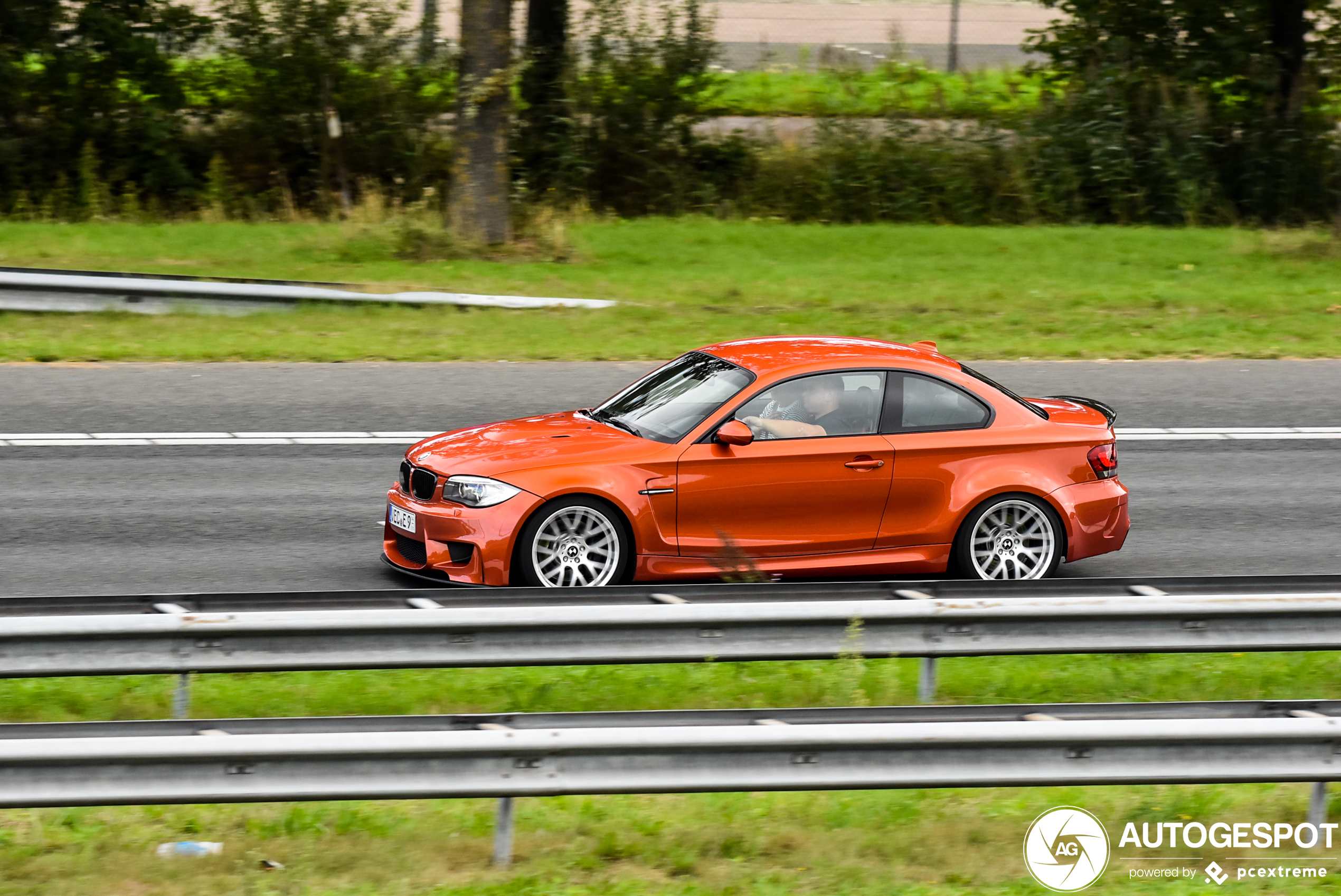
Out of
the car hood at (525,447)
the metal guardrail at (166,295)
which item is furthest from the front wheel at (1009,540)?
the metal guardrail at (166,295)

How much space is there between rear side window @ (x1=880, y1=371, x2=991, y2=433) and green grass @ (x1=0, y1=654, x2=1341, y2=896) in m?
2.19

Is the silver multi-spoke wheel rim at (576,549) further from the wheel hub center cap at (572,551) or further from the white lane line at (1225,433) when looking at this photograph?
the white lane line at (1225,433)

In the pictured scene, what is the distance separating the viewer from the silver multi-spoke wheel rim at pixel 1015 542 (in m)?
8.98

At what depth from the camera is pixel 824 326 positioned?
1748 cm

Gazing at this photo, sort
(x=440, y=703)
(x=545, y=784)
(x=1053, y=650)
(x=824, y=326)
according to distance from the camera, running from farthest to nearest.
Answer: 1. (x=824, y=326)
2. (x=440, y=703)
3. (x=1053, y=650)
4. (x=545, y=784)

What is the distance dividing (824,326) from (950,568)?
28.8ft

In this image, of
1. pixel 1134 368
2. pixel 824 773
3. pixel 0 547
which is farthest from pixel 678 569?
pixel 1134 368

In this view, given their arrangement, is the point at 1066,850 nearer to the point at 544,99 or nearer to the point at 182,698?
the point at 182,698

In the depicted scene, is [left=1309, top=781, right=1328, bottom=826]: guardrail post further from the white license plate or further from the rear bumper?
the white license plate

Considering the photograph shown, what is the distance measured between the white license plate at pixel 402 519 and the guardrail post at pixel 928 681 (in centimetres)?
318

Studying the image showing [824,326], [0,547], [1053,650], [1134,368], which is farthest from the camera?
[824,326]

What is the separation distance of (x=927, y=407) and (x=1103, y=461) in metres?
1.13

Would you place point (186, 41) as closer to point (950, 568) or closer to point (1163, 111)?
point (1163, 111)

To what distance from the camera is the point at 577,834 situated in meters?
5.61
